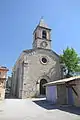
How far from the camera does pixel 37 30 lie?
93.3 feet

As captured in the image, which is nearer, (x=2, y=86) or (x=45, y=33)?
(x=2, y=86)

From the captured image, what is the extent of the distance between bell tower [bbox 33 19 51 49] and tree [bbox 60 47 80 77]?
415cm

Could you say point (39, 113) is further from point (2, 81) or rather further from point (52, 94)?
point (2, 81)

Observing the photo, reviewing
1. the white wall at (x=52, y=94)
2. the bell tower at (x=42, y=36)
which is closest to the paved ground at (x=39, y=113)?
the white wall at (x=52, y=94)

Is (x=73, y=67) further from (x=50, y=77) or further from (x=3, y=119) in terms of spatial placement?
(x=3, y=119)

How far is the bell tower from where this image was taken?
27292mm

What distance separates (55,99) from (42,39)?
1603 cm

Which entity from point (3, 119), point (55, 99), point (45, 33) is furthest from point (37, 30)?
point (3, 119)

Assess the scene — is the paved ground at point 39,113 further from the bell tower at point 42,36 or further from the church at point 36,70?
the bell tower at point 42,36

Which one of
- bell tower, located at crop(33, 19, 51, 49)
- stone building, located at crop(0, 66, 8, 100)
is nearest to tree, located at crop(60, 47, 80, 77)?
bell tower, located at crop(33, 19, 51, 49)

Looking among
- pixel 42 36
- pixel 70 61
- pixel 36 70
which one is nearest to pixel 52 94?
pixel 36 70

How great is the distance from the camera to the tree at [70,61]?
85.9 feet

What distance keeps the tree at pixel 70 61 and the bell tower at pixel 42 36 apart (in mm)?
4153

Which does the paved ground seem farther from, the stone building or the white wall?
the stone building
